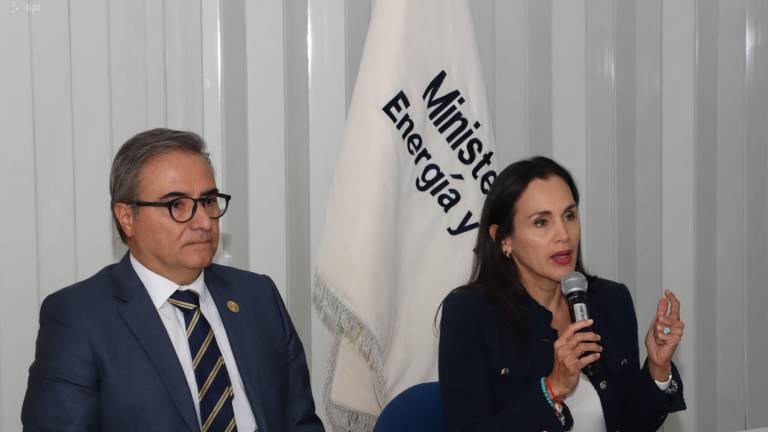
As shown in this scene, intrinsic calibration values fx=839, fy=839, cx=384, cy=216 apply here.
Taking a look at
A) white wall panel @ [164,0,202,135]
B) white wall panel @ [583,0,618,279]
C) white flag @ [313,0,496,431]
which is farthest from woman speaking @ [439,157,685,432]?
white wall panel @ [164,0,202,135]

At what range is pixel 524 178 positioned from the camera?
8.21 ft

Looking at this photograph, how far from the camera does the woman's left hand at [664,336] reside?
2.33 m

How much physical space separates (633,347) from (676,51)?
1699 millimetres

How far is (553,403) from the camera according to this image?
2189 mm

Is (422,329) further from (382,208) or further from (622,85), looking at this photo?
(622,85)

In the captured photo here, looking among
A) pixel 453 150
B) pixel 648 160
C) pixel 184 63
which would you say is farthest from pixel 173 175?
pixel 648 160

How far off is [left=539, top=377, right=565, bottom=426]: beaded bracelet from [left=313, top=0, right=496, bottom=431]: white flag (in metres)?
0.76

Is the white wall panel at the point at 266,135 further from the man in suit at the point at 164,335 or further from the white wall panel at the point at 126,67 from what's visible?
the man in suit at the point at 164,335

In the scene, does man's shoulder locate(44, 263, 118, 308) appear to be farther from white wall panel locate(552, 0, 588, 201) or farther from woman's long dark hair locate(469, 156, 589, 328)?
white wall panel locate(552, 0, 588, 201)

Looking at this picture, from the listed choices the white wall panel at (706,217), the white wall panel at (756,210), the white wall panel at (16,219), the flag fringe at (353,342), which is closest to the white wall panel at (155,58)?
the white wall panel at (16,219)

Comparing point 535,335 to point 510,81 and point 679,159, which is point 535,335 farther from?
point 679,159

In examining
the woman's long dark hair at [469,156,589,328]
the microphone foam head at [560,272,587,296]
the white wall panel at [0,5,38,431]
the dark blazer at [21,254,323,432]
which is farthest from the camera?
the white wall panel at [0,5,38,431]

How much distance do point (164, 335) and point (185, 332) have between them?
0.31 ft

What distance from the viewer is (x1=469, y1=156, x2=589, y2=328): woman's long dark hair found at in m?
2.50
